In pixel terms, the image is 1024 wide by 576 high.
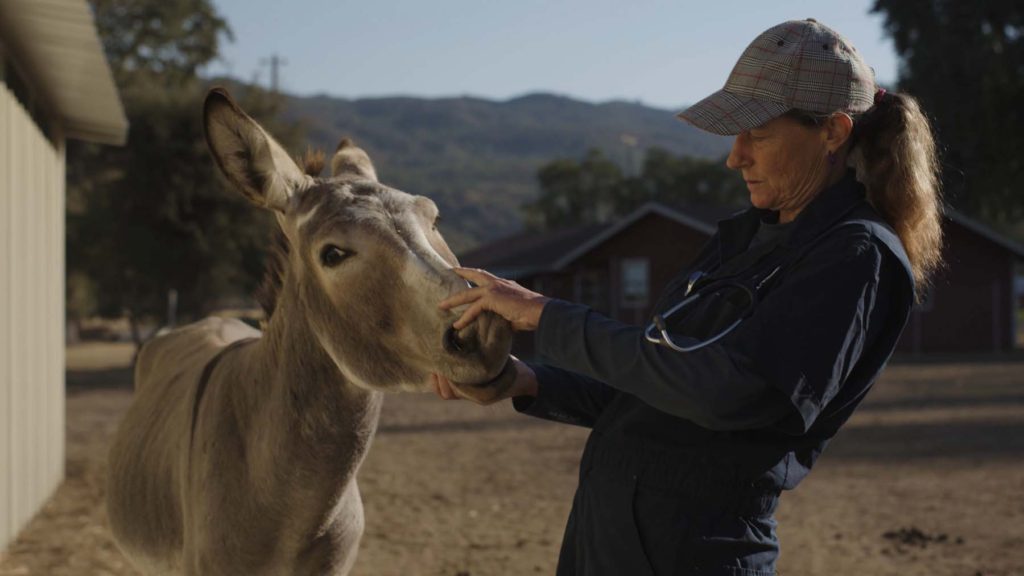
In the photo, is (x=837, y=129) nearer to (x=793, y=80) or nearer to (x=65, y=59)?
(x=793, y=80)

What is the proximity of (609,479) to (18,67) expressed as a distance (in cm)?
772

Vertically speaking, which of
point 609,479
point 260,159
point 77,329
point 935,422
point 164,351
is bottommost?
point 77,329

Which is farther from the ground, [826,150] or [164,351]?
[826,150]

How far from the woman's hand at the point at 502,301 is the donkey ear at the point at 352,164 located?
117 cm

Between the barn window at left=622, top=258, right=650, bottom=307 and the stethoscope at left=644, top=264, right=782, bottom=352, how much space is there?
29.2 m

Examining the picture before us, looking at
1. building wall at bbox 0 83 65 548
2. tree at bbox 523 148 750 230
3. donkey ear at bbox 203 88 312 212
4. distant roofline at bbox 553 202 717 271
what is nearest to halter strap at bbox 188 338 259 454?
donkey ear at bbox 203 88 312 212

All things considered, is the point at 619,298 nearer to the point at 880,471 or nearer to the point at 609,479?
the point at 880,471

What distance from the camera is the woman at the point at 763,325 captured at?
192 centimetres

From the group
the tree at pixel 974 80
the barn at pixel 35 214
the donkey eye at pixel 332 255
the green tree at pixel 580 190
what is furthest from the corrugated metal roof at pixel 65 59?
the green tree at pixel 580 190

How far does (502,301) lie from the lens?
216 cm

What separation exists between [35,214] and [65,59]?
4.61 ft

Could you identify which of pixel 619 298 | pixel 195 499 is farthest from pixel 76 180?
pixel 195 499

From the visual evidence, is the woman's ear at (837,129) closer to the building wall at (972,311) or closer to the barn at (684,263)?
the barn at (684,263)

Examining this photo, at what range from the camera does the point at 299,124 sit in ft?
92.6
